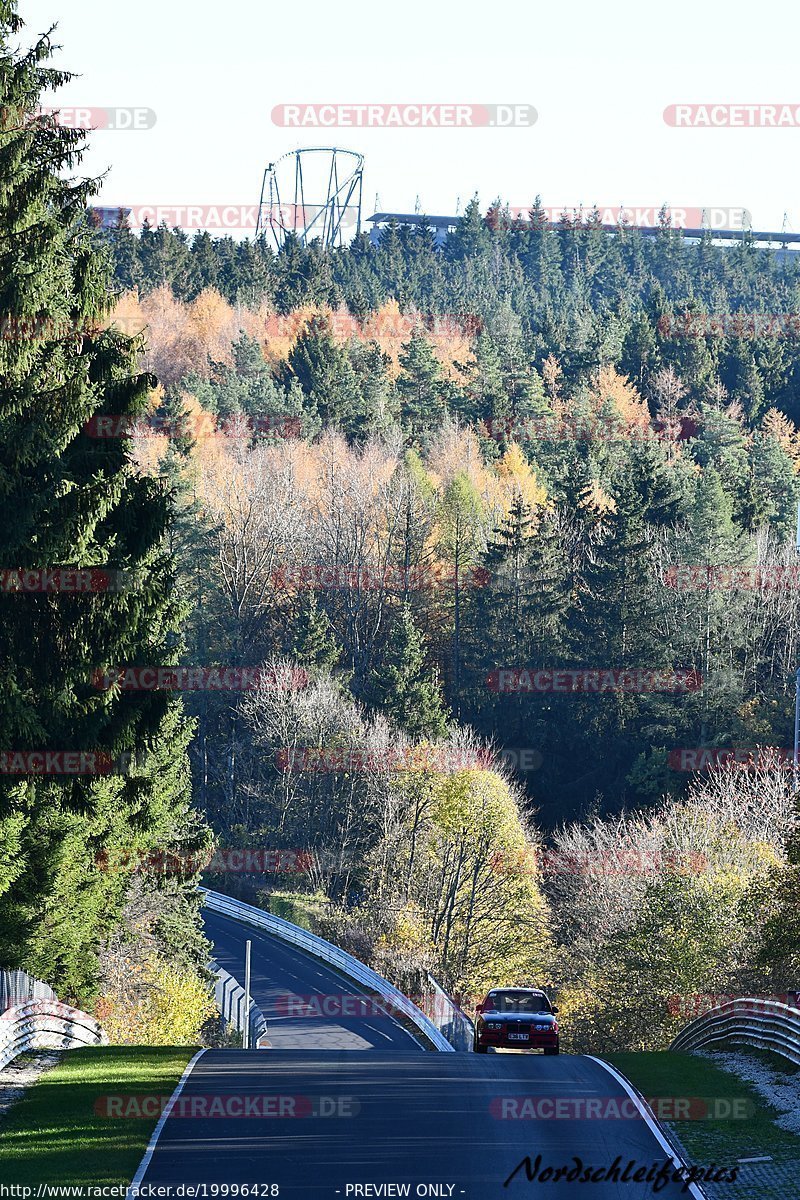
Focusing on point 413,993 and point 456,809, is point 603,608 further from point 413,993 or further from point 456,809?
point 413,993

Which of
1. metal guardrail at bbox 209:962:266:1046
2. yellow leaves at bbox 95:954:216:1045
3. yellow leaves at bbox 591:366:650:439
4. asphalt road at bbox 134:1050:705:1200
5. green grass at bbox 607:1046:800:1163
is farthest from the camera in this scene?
yellow leaves at bbox 591:366:650:439

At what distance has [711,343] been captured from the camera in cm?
11231

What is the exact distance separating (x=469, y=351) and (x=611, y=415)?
28341mm

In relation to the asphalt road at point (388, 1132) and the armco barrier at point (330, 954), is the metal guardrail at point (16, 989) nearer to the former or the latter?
the asphalt road at point (388, 1132)

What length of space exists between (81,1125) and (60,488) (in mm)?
8399

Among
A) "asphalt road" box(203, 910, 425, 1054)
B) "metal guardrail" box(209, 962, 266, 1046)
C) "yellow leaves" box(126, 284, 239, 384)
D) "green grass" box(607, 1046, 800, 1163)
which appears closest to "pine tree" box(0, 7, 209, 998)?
"green grass" box(607, 1046, 800, 1163)

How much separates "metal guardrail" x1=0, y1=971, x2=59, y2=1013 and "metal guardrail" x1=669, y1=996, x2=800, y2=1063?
10880 millimetres

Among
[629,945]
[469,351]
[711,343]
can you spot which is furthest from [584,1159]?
[469,351]

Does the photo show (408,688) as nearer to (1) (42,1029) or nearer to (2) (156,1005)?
(2) (156,1005)

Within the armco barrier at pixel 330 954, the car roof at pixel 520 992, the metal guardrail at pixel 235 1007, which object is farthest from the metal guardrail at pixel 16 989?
the metal guardrail at pixel 235 1007

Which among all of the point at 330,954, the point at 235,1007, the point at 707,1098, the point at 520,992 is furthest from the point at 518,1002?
the point at 330,954

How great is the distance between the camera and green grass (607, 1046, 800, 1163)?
55.7 feet

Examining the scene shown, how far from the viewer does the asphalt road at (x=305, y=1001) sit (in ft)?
162

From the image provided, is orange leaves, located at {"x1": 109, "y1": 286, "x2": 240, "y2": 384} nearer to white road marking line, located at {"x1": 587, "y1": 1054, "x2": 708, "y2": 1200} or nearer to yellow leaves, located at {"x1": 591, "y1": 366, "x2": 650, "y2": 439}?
yellow leaves, located at {"x1": 591, "y1": 366, "x2": 650, "y2": 439}
